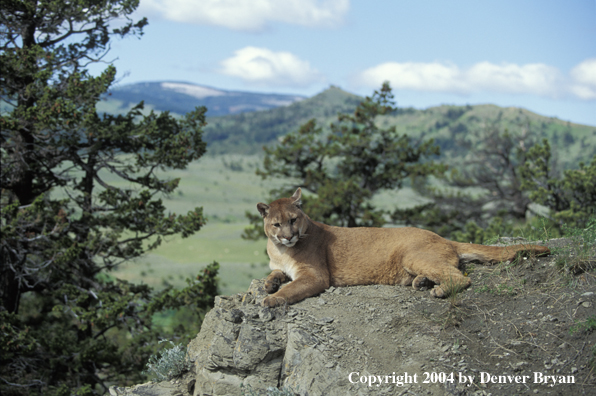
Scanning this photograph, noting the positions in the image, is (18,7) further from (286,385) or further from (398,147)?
(398,147)

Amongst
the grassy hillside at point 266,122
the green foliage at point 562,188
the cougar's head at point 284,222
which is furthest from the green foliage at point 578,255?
the grassy hillside at point 266,122

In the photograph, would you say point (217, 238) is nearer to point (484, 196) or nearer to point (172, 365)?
point (484, 196)

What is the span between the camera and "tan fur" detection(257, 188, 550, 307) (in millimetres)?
7238

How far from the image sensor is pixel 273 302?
682 cm

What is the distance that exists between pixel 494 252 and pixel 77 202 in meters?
14.3

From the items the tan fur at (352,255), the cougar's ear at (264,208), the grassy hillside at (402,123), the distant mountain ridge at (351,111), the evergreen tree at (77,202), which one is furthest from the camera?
the grassy hillside at (402,123)

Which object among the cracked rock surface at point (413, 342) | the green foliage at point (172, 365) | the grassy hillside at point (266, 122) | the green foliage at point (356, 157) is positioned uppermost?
the grassy hillside at point (266, 122)

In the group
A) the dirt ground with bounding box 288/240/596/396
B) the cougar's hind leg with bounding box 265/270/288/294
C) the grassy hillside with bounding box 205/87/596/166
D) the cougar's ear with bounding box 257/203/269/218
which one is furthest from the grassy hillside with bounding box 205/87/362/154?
the dirt ground with bounding box 288/240/596/396

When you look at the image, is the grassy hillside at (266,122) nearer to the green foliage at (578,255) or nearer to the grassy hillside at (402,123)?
the grassy hillside at (402,123)

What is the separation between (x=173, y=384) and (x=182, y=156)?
10.3 meters

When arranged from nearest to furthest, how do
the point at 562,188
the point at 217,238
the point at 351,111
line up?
the point at 562,188
the point at 217,238
the point at 351,111

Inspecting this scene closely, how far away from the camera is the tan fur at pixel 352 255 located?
724cm

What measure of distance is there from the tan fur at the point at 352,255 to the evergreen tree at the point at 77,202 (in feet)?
29.6

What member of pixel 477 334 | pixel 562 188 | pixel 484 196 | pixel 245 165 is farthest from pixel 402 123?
pixel 477 334
